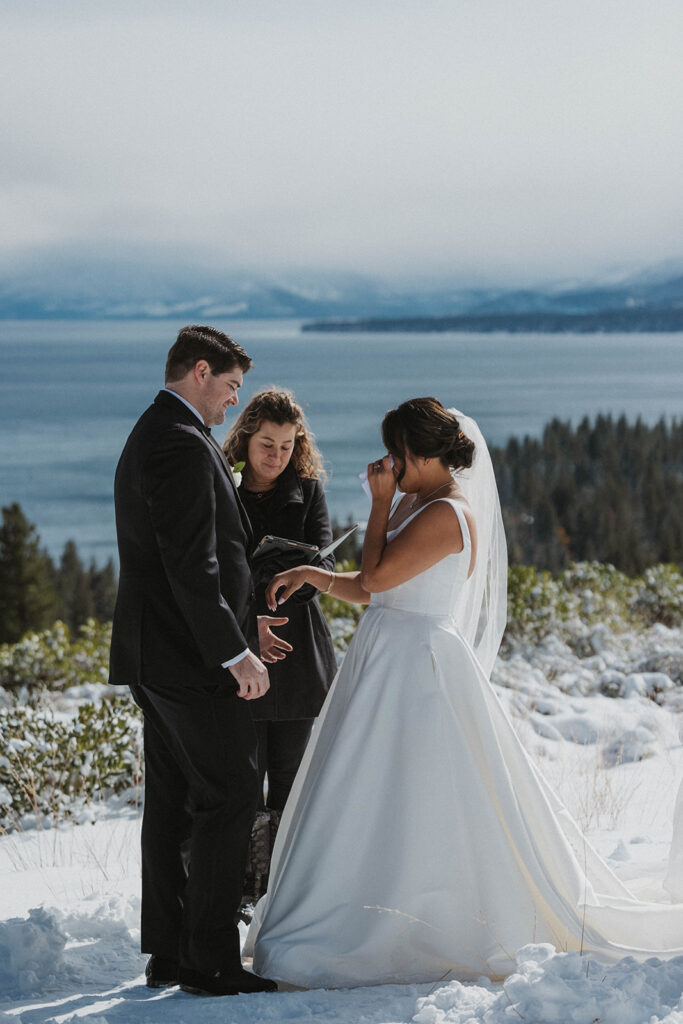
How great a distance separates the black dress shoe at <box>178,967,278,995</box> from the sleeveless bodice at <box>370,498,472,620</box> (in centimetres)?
116

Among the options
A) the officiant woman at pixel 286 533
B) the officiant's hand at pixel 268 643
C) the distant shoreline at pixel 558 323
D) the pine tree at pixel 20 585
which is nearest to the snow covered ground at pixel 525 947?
the officiant woman at pixel 286 533

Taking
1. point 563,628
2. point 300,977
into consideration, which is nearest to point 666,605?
point 563,628

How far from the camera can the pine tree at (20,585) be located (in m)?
15.1

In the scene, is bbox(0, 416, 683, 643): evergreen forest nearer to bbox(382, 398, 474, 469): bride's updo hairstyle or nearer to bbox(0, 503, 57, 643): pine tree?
bbox(0, 503, 57, 643): pine tree

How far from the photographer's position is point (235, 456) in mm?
3932

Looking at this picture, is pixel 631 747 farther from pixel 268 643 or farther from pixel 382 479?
pixel 382 479

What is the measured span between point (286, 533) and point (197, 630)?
1.04 metres

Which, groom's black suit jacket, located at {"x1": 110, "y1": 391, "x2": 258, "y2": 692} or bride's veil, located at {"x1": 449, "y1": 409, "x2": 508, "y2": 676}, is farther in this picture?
bride's veil, located at {"x1": 449, "y1": 409, "x2": 508, "y2": 676}

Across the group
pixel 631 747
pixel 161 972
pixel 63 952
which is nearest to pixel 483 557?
pixel 161 972

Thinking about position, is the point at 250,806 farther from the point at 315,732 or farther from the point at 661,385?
the point at 661,385

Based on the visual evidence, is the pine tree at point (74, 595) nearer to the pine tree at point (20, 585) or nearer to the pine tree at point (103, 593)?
the pine tree at point (103, 593)

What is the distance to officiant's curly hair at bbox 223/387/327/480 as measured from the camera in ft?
12.6

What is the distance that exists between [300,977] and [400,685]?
2.89 ft

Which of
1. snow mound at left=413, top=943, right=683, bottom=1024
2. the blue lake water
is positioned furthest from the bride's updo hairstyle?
the blue lake water
